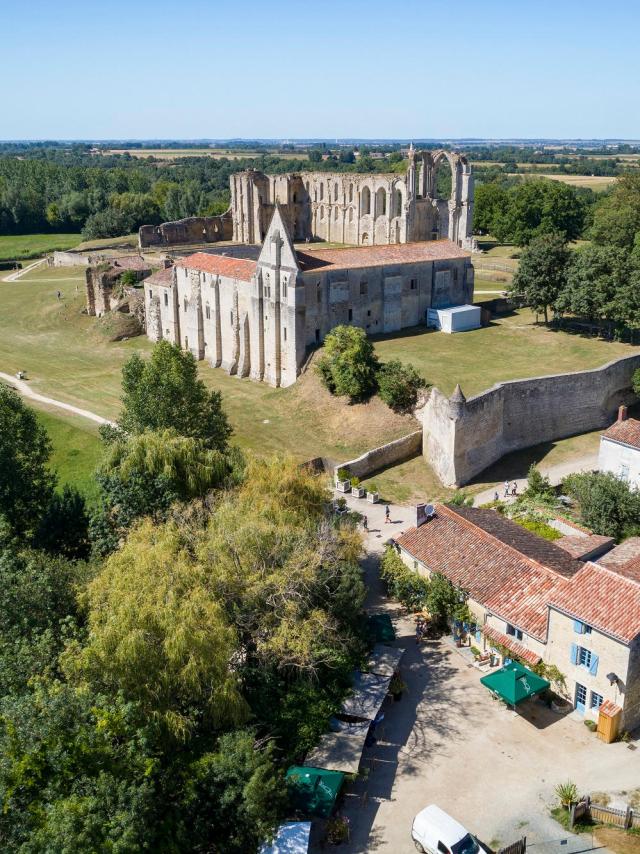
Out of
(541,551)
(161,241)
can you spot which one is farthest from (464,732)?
(161,241)

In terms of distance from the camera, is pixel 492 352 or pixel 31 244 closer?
pixel 492 352

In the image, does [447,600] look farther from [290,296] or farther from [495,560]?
[290,296]

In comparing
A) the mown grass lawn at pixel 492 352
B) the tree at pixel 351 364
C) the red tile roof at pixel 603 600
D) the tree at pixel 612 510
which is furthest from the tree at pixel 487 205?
the red tile roof at pixel 603 600

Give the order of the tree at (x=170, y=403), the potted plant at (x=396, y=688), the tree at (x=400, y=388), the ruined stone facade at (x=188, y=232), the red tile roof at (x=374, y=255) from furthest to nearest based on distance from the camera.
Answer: the ruined stone facade at (x=188, y=232), the red tile roof at (x=374, y=255), the tree at (x=400, y=388), the tree at (x=170, y=403), the potted plant at (x=396, y=688)

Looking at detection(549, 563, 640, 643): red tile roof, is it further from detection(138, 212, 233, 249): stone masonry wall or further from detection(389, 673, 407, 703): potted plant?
detection(138, 212, 233, 249): stone masonry wall

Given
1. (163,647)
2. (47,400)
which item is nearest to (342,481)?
(163,647)

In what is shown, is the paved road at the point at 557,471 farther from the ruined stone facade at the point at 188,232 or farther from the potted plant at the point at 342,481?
the ruined stone facade at the point at 188,232

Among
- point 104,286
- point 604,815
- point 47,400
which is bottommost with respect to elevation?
point 604,815
